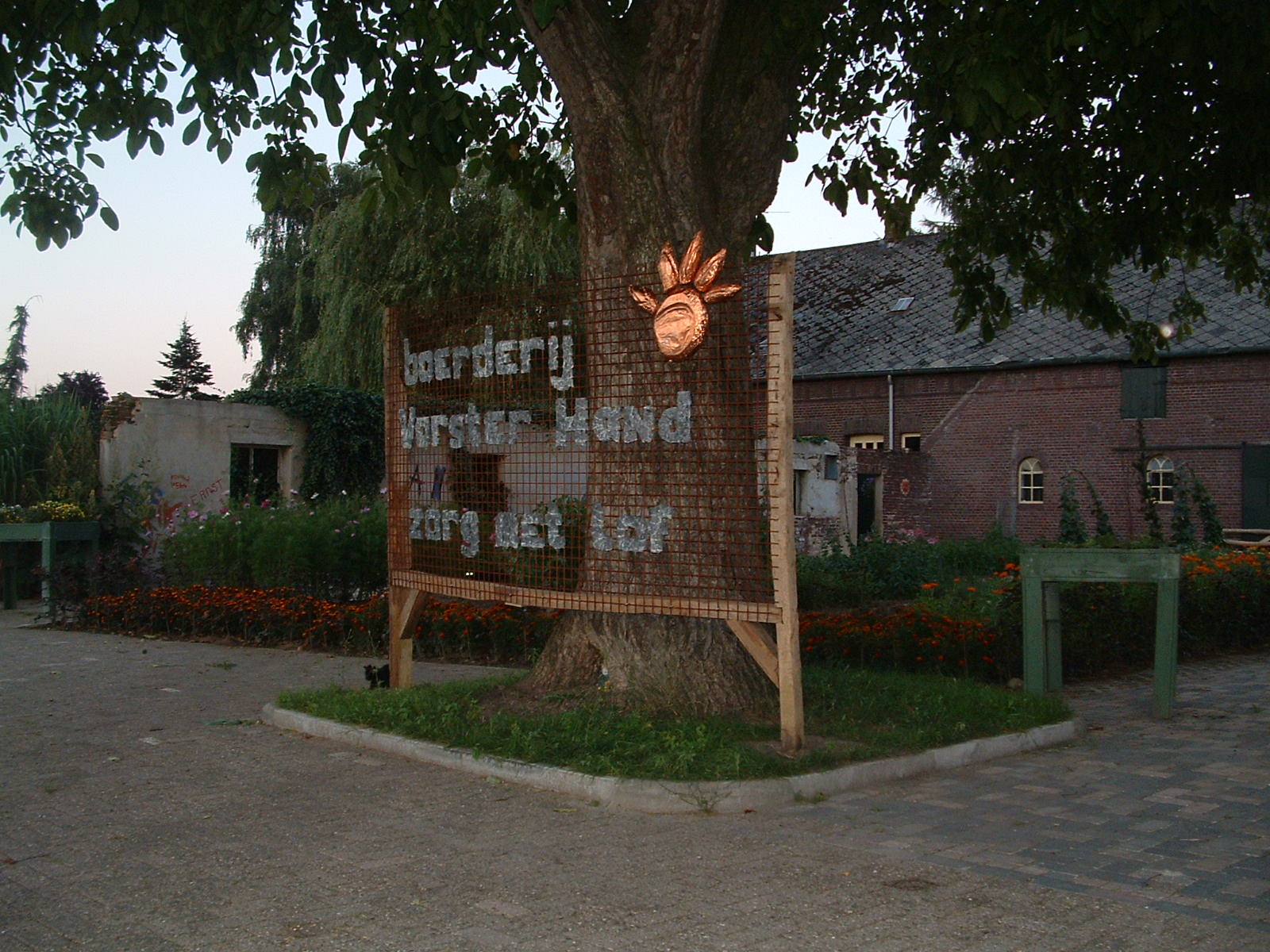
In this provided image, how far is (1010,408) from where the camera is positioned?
32469 millimetres

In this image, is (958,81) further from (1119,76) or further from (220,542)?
(220,542)

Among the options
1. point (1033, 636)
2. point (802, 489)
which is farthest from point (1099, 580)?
point (802, 489)

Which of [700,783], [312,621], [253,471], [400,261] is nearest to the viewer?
[700,783]

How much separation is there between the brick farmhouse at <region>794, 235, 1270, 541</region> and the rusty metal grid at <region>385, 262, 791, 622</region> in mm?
17246

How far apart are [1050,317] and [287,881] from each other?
103 feet

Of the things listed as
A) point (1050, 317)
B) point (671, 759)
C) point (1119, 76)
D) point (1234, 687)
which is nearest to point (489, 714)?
point (671, 759)

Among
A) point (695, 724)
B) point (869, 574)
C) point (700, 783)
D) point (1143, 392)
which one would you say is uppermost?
point (1143, 392)

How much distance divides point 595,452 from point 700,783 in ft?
7.45

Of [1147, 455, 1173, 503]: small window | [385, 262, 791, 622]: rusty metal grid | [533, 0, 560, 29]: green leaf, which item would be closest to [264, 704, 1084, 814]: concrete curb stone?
[385, 262, 791, 622]: rusty metal grid

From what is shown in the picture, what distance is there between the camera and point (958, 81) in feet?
28.5

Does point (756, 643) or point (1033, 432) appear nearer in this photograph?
point (756, 643)

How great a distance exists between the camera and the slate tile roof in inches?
1166

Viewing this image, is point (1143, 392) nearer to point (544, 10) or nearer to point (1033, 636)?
point (1033, 636)

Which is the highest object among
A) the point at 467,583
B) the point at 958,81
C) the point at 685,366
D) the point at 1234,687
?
the point at 958,81
